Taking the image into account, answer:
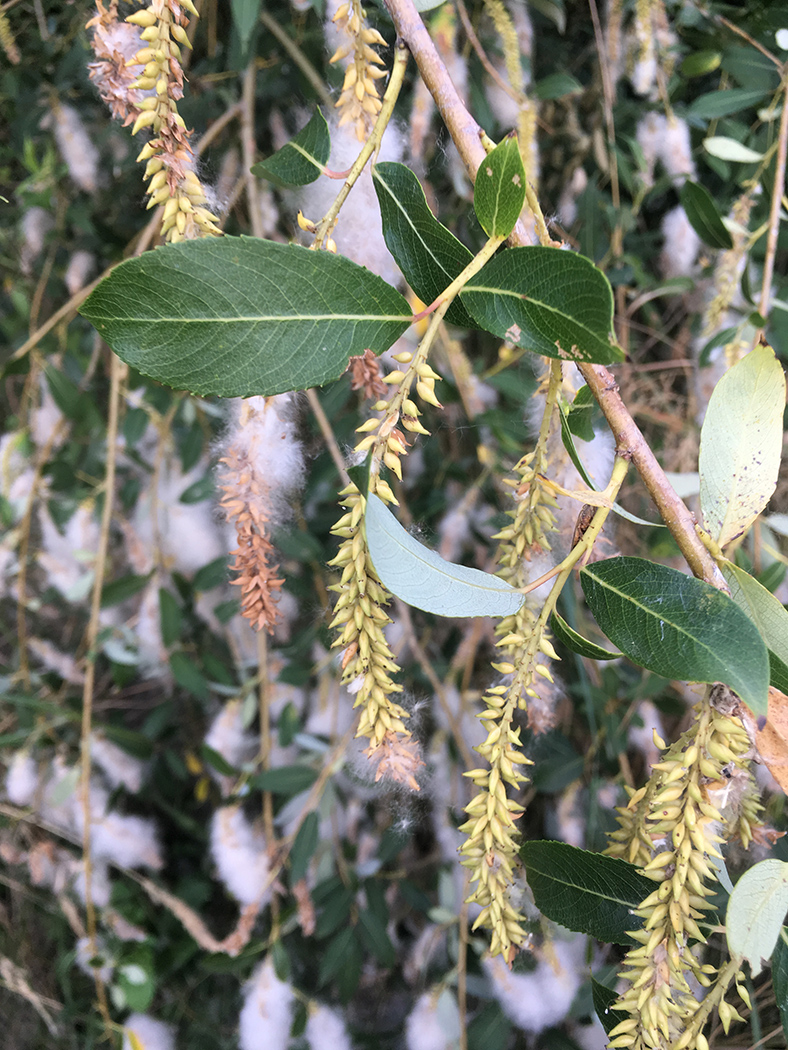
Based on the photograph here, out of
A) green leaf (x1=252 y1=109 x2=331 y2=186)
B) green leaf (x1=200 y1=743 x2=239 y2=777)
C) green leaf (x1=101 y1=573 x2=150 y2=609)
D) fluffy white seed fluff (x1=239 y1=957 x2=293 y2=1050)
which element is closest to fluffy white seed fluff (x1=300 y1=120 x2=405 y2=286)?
green leaf (x1=252 y1=109 x2=331 y2=186)

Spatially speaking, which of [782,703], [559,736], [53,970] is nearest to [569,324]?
[782,703]

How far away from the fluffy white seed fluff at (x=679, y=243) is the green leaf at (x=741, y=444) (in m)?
0.75

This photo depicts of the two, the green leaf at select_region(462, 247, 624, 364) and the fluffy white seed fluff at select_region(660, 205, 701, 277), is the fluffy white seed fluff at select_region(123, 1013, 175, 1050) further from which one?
the fluffy white seed fluff at select_region(660, 205, 701, 277)

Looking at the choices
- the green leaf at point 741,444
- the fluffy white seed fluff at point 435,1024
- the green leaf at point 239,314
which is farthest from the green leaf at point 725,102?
the fluffy white seed fluff at point 435,1024

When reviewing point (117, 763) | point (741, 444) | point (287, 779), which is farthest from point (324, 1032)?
point (741, 444)

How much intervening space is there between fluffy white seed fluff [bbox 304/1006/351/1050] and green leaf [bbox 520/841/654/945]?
2.41 ft

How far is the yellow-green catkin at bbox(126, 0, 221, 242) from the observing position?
276 millimetres

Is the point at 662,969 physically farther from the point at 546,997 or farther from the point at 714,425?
the point at 546,997

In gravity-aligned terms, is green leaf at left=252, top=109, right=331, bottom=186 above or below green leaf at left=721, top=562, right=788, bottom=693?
above

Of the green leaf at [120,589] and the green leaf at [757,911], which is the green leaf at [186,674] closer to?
the green leaf at [120,589]

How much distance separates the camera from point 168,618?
867 mm

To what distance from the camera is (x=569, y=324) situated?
250 millimetres

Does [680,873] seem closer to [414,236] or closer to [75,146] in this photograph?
[414,236]

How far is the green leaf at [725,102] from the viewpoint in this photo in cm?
81
